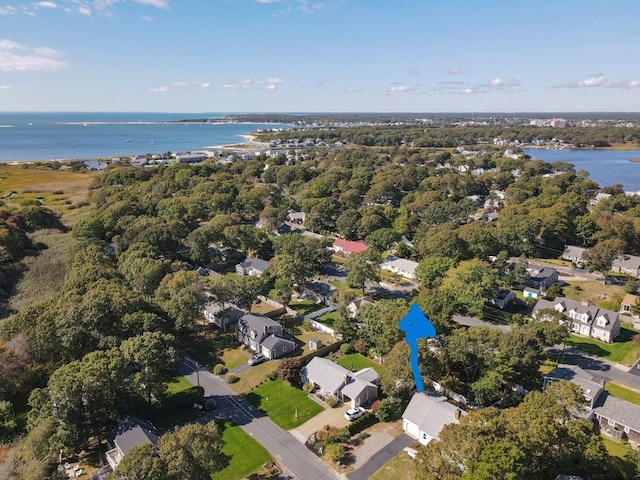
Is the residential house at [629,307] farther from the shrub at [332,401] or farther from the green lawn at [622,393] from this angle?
the shrub at [332,401]

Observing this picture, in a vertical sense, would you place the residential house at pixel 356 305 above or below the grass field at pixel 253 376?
above

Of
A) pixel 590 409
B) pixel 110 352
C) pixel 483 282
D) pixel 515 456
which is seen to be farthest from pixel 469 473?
pixel 483 282

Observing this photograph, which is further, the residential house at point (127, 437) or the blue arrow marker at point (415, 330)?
the blue arrow marker at point (415, 330)

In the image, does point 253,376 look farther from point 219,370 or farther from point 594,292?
point 594,292

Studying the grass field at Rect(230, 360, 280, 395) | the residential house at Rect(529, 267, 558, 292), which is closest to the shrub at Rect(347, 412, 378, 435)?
the grass field at Rect(230, 360, 280, 395)

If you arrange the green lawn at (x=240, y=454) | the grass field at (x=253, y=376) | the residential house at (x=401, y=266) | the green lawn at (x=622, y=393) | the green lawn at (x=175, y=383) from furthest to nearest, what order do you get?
the residential house at (x=401, y=266)
the grass field at (x=253, y=376)
the green lawn at (x=175, y=383)
the green lawn at (x=622, y=393)
the green lawn at (x=240, y=454)

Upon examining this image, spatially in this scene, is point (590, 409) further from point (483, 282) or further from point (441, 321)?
point (483, 282)

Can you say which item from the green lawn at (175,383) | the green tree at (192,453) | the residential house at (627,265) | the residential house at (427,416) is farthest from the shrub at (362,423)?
the residential house at (627,265)
